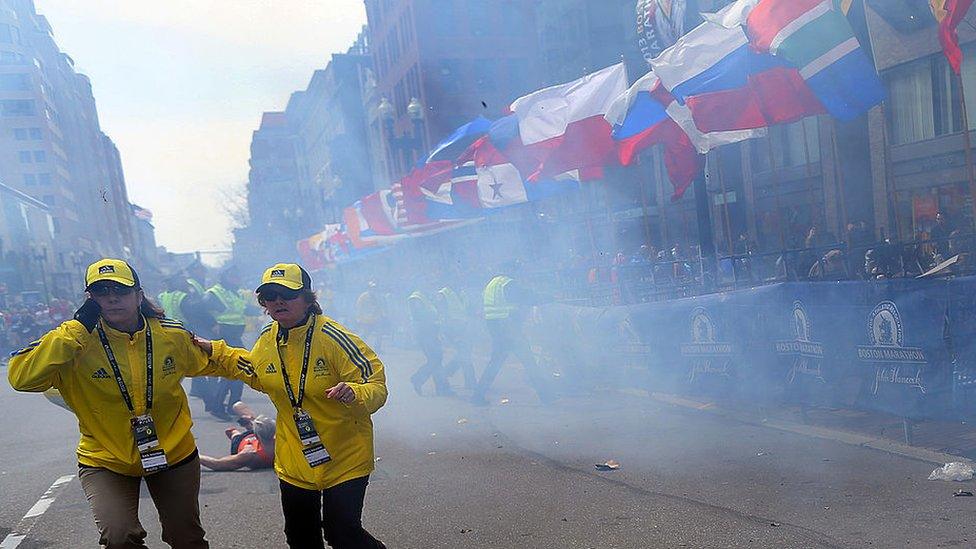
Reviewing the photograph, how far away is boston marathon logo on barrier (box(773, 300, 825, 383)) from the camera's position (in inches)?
250

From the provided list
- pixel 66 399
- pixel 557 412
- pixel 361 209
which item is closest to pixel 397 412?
pixel 557 412

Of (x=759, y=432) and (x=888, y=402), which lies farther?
(x=759, y=432)

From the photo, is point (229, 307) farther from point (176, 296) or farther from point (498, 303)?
point (498, 303)

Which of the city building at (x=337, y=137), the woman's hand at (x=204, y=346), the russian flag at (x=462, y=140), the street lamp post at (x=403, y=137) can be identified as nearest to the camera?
the woman's hand at (x=204, y=346)

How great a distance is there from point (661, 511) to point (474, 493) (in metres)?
1.23

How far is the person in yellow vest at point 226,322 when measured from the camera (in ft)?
29.3

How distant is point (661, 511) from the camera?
462 centimetres

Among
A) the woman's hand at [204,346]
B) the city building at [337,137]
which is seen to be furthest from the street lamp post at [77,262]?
the woman's hand at [204,346]

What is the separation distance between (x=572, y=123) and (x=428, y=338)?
3485 mm

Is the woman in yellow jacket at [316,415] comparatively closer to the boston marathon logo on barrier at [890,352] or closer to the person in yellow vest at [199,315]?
the boston marathon logo on barrier at [890,352]

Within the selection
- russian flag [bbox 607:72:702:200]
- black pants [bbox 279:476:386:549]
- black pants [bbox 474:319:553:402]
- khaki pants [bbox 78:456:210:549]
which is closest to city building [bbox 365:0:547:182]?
russian flag [bbox 607:72:702:200]

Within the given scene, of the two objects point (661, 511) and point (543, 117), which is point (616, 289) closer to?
point (543, 117)

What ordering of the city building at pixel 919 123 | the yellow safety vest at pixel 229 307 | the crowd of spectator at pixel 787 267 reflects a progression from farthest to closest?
the city building at pixel 919 123 < the yellow safety vest at pixel 229 307 < the crowd of spectator at pixel 787 267

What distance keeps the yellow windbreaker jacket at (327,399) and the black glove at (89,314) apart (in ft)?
2.08
